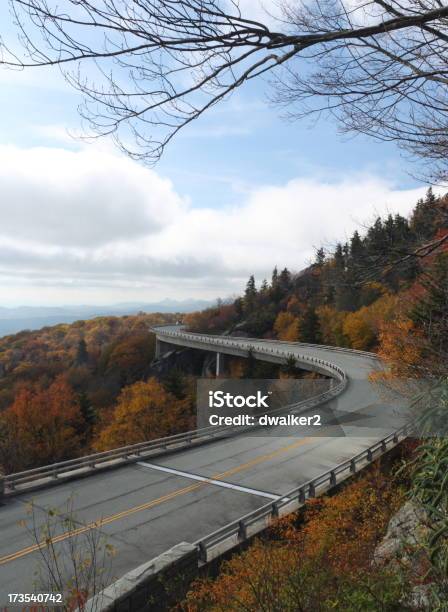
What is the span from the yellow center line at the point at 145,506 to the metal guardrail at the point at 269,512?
2.61 meters

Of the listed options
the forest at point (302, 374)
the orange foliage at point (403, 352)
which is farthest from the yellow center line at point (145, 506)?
the orange foliage at point (403, 352)

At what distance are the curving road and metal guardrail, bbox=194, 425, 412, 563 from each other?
2.63 ft

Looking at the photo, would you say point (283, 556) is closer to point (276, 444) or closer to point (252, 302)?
point (276, 444)

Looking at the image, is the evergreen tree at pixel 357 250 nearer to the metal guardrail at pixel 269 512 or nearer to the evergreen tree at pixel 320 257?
the evergreen tree at pixel 320 257

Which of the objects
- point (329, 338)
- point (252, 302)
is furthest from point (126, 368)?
point (329, 338)

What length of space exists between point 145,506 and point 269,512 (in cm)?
357

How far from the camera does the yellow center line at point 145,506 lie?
9.42 metres

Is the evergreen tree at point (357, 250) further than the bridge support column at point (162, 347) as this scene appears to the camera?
No

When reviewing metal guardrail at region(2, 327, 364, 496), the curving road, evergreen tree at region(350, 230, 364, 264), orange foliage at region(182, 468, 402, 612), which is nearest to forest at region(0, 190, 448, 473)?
evergreen tree at region(350, 230, 364, 264)

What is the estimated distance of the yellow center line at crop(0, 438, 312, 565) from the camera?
9422mm

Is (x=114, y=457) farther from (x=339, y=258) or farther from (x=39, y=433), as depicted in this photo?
(x=39, y=433)

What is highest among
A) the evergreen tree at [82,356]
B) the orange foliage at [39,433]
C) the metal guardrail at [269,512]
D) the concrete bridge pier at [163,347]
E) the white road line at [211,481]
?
the metal guardrail at [269,512]

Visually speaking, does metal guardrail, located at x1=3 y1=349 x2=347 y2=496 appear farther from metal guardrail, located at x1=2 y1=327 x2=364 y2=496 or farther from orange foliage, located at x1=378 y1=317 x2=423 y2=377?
orange foliage, located at x1=378 y1=317 x2=423 y2=377

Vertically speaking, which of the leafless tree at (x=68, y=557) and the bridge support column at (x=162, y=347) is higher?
the leafless tree at (x=68, y=557)
